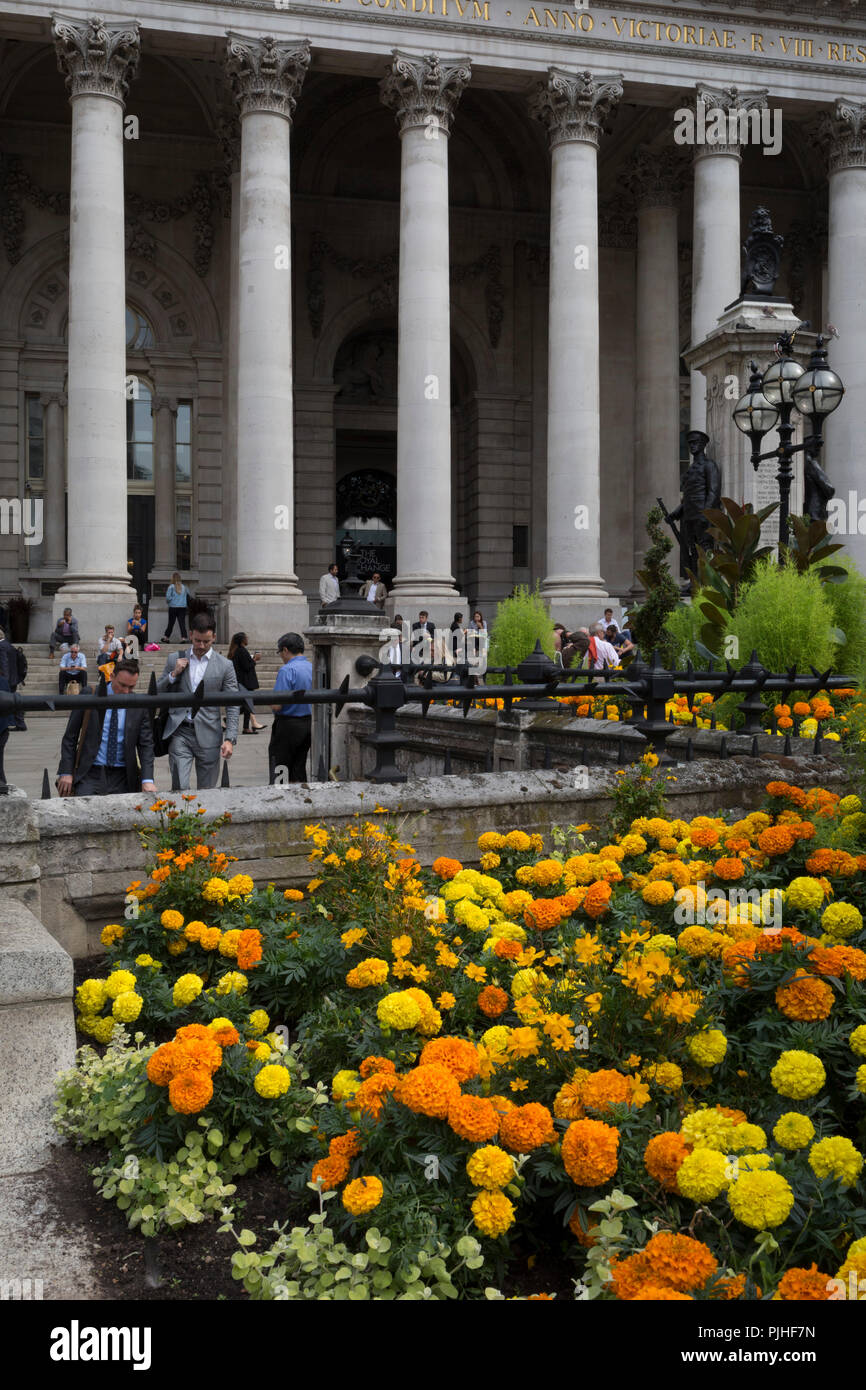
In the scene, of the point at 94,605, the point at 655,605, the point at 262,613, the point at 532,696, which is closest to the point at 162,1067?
the point at 532,696

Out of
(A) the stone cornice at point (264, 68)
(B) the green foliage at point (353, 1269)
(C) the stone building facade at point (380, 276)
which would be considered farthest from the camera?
(C) the stone building facade at point (380, 276)

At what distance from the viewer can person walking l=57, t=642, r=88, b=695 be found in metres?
23.3

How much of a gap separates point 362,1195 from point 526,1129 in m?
0.47

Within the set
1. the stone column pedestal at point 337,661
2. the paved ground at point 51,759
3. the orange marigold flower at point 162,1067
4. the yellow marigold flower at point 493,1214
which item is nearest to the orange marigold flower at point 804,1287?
the yellow marigold flower at point 493,1214

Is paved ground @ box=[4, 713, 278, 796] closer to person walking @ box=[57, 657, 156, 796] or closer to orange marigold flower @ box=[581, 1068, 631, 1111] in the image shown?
person walking @ box=[57, 657, 156, 796]

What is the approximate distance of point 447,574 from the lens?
28406 mm

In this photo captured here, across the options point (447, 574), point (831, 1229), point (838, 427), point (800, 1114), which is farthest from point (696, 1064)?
point (838, 427)

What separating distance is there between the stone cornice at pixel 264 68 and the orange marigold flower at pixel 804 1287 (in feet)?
93.9

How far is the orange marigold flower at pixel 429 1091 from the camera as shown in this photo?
322cm

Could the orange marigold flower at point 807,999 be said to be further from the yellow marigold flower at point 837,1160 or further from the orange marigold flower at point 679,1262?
the orange marigold flower at point 679,1262

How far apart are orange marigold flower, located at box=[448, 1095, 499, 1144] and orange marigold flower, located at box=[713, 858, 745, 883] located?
1868 millimetres

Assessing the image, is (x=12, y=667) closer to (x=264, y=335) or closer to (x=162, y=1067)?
(x=264, y=335)

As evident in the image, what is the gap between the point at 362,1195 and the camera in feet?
10.1

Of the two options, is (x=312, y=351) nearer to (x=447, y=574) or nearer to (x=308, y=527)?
(x=308, y=527)
